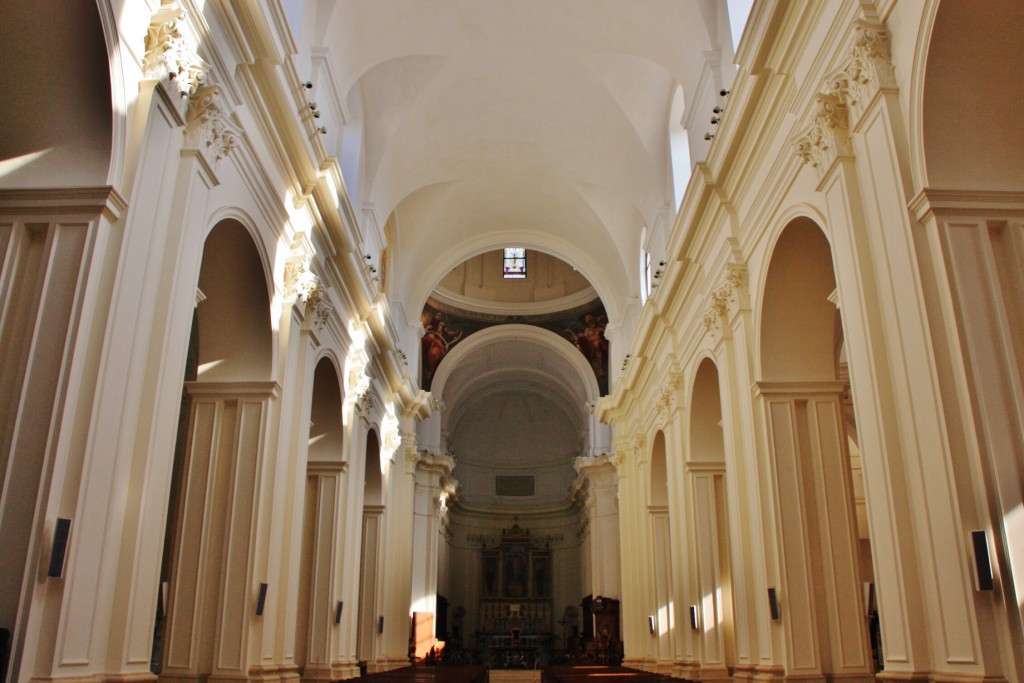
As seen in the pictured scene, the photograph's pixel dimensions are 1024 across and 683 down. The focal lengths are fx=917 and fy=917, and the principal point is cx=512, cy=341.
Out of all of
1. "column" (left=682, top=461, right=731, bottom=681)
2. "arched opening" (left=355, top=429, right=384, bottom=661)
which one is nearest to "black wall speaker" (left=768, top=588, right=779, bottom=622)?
"column" (left=682, top=461, right=731, bottom=681)

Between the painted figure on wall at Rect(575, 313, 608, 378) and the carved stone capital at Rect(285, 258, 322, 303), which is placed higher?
the painted figure on wall at Rect(575, 313, 608, 378)

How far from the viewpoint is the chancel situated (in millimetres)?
5570

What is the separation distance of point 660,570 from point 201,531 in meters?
9.53

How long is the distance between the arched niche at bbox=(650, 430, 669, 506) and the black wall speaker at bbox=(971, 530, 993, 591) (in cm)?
1147

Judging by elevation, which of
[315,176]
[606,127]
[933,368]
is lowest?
[933,368]

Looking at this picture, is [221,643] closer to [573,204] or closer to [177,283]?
[177,283]

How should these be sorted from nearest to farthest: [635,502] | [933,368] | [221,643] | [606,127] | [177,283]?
[933,368] < [177,283] < [221,643] < [606,127] < [635,502]

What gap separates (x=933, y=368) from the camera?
5.63 meters

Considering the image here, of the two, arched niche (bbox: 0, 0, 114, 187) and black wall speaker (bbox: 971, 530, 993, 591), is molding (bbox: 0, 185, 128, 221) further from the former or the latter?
black wall speaker (bbox: 971, 530, 993, 591)

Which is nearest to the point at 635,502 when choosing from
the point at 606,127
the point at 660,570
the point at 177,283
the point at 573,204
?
the point at 660,570

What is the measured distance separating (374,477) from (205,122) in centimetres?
1123

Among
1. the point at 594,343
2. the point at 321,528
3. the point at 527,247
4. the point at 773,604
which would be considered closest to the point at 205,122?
the point at 773,604

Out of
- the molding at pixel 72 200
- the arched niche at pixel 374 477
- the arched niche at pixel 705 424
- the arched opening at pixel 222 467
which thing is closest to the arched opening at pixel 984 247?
the molding at pixel 72 200

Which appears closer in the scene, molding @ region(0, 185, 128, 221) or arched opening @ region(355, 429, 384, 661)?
molding @ region(0, 185, 128, 221)
